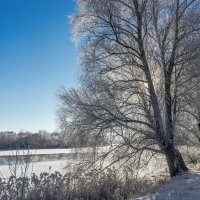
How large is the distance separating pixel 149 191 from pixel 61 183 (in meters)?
2.79

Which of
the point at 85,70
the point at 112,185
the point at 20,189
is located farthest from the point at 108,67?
Answer: the point at 20,189

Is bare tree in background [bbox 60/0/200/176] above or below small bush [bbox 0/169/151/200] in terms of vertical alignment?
above

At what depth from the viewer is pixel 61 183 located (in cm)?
1244

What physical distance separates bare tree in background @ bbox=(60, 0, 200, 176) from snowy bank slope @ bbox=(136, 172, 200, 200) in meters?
2.10

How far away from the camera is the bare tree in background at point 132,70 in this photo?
14570mm

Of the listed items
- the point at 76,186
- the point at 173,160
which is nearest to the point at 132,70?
the point at 173,160

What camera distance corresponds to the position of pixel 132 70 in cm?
1577

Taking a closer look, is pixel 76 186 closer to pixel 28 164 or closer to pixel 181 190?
pixel 181 190

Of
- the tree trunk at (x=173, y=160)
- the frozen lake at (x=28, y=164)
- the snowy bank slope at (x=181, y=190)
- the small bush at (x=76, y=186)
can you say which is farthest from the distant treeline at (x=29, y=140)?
the tree trunk at (x=173, y=160)

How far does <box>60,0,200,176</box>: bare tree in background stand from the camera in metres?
14.6

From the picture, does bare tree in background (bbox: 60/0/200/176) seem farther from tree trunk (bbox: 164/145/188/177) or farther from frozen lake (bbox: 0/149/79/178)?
frozen lake (bbox: 0/149/79/178)

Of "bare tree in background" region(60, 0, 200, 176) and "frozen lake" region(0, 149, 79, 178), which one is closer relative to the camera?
"frozen lake" region(0, 149, 79, 178)

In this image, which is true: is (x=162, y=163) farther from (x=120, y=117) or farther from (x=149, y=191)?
(x=149, y=191)

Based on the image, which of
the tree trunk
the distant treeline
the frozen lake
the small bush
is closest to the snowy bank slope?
the small bush
